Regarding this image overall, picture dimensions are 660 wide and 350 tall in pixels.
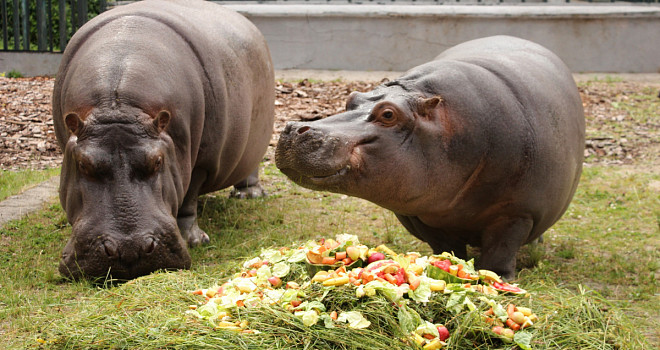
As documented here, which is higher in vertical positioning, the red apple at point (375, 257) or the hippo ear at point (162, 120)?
the hippo ear at point (162, 120)

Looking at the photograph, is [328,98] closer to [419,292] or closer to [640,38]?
[640,38]

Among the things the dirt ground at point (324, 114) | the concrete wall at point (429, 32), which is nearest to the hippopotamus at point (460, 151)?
the dirt ground at point (324, 114)

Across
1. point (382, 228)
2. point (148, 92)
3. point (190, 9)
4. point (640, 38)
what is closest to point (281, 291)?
point (148, 92)

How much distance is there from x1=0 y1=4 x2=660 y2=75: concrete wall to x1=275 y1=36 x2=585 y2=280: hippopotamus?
734 centimetres

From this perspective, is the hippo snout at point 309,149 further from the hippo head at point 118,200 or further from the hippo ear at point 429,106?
the hippo head at point 118,200

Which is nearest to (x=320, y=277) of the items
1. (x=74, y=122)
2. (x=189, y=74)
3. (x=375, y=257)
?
(x=375, y=257)

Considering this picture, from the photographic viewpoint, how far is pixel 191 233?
218 inches

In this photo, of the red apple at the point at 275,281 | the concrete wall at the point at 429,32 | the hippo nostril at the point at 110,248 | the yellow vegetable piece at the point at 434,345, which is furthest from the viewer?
the concrete wall at the point at 429,32

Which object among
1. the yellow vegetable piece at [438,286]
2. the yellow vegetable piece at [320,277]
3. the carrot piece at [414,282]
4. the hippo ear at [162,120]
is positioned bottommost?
the yellow vegetable piece at [320,277]

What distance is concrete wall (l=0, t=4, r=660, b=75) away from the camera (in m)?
12.1

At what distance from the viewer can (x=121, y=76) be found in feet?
15.5

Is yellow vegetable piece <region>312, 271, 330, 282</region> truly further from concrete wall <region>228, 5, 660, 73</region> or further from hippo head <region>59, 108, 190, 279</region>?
concrete wall <region>228, 5, 660, 73</region>

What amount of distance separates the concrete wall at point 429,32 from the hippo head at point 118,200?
778 centimetres

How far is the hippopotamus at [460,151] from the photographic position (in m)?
4.03
